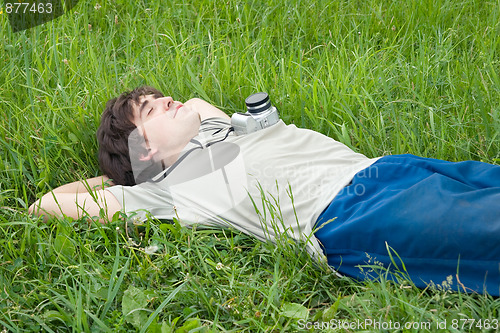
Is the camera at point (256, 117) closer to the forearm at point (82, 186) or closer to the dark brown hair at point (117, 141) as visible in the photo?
the dark brown hair at point (117, 141)

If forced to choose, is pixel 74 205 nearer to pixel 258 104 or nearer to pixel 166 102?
pixel 166 102

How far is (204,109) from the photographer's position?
9.29 ft

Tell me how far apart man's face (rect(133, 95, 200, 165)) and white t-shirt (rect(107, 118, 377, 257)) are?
65 mm

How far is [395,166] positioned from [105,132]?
1.27 metres

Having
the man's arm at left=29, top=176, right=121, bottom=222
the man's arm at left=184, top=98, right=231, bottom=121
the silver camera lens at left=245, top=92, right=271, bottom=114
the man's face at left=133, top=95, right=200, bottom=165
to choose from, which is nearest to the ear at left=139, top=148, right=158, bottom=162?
the man's face at left=133, top=95, right=200, bottom=165

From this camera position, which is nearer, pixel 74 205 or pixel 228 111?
pixel 74 205

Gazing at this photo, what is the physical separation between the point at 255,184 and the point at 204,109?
0.68m

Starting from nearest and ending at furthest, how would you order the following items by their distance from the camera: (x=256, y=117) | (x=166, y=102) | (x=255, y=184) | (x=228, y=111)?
(x=255, y=184)
(x=256, y=117)
(x=166, y=102)
(x=228, y=111)

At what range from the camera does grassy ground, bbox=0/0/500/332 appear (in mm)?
1919

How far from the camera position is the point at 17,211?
235 cm

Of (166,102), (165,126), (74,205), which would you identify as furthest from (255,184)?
(74,205)

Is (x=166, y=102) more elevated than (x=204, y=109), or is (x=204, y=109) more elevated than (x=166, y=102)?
(x=166, y=102)

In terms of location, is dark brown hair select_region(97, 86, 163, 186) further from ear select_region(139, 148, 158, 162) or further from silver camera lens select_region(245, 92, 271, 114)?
silver camera lens select_region(245, 92, 271, 114)

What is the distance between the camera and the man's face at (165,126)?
2518 millimetres
